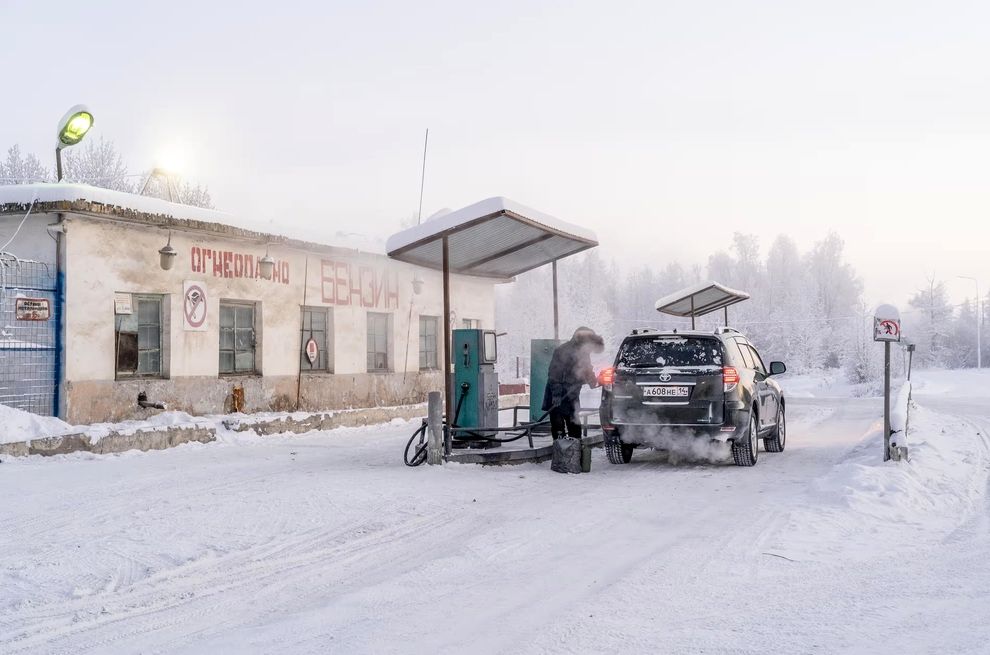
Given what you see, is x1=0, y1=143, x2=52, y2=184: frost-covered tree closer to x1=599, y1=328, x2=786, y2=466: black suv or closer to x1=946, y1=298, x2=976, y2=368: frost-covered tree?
x1=599, y1=328, x2=786, y2=466: black suv

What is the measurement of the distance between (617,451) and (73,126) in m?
10.5

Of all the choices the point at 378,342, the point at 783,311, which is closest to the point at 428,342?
the point at 378,342

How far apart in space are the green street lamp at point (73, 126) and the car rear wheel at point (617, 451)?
400 inches

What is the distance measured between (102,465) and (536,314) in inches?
2750

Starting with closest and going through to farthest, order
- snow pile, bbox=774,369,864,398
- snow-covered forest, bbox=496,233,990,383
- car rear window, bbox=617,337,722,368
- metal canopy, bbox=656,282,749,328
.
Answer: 1. car rear window, bbox=617,337,722,368
2. metal canopy, bbox=656,282,749,328
3. snow pile, bbox=774,369,864,398
4. snow-covered forest, bbox=496,233,990,383

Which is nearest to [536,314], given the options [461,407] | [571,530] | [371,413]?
[371,413]

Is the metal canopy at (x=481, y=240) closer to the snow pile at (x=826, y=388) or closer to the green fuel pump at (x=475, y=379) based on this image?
the green fuel pump at (x=475, y=379)

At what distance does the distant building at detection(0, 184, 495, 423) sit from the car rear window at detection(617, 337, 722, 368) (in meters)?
8.40

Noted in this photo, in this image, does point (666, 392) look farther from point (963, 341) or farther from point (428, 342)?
point (963, 341)

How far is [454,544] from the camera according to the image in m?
6.36

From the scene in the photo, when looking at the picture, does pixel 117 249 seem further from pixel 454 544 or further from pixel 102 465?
pixel 454 544

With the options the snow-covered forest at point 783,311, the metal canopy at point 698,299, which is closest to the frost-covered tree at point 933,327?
the snow-covered forest at point 783,311

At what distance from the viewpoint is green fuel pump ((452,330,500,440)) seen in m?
11.9

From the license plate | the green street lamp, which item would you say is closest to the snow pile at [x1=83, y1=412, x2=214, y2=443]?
the green street lamp
